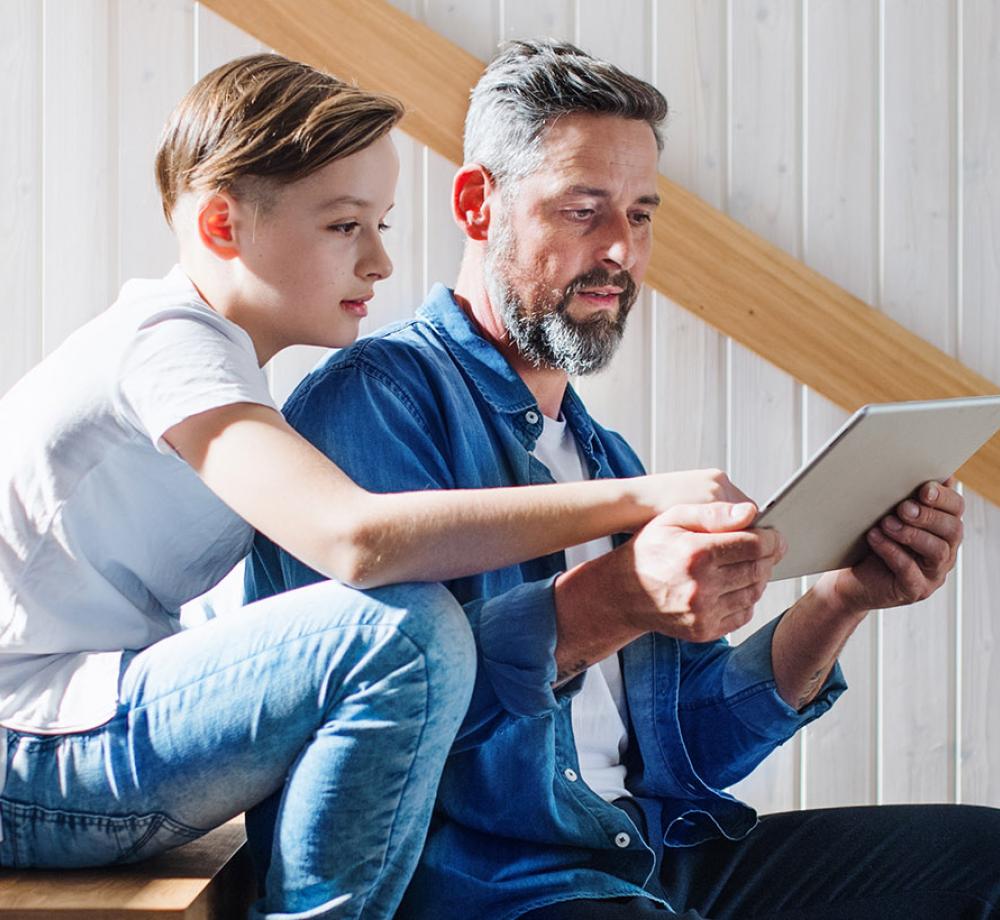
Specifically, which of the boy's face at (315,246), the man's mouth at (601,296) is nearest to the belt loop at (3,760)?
the boy's face at (315,246)

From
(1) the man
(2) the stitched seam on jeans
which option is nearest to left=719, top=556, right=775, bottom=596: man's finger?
(1) the man

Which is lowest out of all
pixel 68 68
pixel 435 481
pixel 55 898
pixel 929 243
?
pixel 55 898

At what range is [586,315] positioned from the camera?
5.09ft

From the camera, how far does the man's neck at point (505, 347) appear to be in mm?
1549

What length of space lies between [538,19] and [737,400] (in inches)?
26.1

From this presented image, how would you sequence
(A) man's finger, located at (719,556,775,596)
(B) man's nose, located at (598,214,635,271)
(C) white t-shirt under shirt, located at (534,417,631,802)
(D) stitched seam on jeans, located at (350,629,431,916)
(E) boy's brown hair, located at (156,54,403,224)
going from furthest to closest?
(B) man's nose, located at (598,214,635,271) < (C) white t-shirt under shirt, located at (534,417,631,802) < (E) boy's brown hair, located at (156,54,403,224) < (A) man's finger, located at (719,556,775,596) < (D) stitched seam on jeans, located at (350,629,431,916)

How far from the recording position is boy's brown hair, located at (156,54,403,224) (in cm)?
125

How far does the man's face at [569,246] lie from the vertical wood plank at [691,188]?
1.83ft

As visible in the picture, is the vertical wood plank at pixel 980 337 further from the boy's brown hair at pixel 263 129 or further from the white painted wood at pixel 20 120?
the white painted wood at pixel 20 120

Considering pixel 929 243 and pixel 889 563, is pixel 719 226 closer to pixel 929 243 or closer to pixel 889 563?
pixel 929 243

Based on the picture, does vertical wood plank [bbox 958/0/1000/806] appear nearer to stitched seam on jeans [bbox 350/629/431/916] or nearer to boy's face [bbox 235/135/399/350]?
boy's face [bbox 235/135/399/350]

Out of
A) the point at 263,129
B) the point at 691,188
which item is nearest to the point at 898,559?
the point at 263,129

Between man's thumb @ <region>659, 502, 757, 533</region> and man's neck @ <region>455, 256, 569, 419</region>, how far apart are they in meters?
0.42

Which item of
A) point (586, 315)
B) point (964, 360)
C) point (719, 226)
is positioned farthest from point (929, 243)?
point (586, 315)
